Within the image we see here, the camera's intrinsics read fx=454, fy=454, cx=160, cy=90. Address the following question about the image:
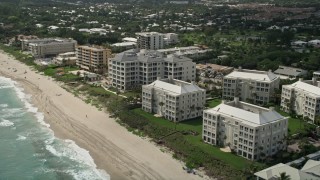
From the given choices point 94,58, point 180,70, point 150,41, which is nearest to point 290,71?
point 180,70

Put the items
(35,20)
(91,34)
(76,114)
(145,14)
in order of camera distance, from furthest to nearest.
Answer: (145,14) < (35,20) < (91,34) < (76,114)

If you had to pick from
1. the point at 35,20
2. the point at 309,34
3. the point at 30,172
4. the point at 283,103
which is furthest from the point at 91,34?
the point at 30,172

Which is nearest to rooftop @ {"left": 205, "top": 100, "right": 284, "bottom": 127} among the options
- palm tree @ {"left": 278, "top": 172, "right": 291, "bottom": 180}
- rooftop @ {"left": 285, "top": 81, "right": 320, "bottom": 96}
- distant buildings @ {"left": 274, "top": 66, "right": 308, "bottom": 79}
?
palm tree @ {"left": 278, "top": 172, "right": 291, "bottom": 180}

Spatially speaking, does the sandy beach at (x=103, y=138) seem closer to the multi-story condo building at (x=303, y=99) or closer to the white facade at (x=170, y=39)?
the multi-story condo building at (x=303, y=99)

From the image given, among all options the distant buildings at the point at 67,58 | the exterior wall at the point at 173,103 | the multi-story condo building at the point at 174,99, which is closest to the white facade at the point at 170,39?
the distant buildings at the point at 67,58

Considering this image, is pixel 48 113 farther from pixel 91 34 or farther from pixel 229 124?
pixel 91 34

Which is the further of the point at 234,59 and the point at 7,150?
the point at 234,59

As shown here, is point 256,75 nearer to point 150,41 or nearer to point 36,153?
point 36,153
